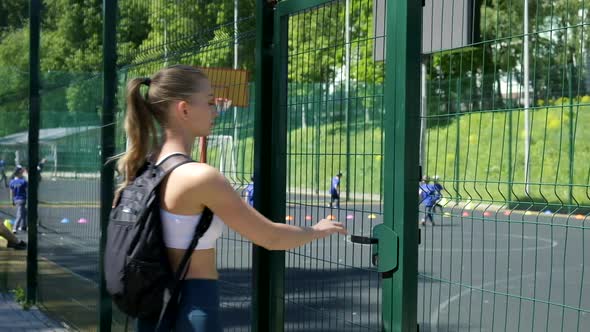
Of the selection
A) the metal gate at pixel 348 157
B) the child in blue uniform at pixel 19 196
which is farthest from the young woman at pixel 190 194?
the child in blue uniform at pixel 19 196

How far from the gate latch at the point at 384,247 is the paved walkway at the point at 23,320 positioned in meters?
5.00

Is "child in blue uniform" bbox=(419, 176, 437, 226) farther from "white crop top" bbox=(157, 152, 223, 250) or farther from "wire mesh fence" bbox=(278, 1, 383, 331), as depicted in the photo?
"white crop top" bbox=(157, 152, 223, 250)

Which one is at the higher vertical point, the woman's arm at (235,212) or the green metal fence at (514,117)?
the green metal fence at (514,117)

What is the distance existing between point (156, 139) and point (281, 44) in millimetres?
1191

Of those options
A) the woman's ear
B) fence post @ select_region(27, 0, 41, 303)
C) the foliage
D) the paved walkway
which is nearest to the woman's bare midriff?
the woman's ear

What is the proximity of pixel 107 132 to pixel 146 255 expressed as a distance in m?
3.51

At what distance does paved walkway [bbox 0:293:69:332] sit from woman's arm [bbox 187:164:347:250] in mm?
5171

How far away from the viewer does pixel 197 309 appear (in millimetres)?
2869

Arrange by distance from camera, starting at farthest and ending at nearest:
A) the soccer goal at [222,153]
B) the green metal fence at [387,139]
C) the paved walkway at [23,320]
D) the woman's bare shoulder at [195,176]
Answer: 1. the paved walkway at [23,320]
2. the soccer goal at [222,153]
3. the green metal fence at [387,139]
4. the woman's bare shoulder at [195,176]

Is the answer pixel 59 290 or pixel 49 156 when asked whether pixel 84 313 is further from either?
pixel 49 156

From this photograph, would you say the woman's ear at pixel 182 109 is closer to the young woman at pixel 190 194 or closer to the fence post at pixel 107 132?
the young woman at pixel 190 194

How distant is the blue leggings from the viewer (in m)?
2.87

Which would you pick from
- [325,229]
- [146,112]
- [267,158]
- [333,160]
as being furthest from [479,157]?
[146,112]

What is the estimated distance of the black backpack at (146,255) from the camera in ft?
9.29
